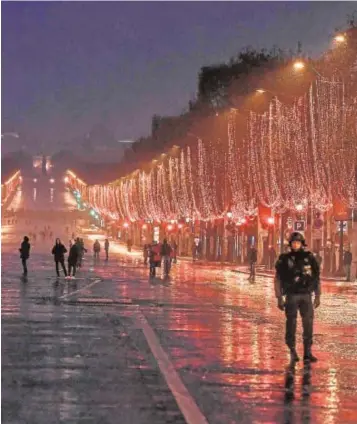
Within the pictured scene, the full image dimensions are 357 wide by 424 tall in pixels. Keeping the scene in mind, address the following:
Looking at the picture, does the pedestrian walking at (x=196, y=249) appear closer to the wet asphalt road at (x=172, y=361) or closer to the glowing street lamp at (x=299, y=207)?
the glowing street lamp at (x=299, y=207)

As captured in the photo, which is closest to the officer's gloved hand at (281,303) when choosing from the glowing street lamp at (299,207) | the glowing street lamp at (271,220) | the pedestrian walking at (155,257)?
the pedestrian walking at (155,257)

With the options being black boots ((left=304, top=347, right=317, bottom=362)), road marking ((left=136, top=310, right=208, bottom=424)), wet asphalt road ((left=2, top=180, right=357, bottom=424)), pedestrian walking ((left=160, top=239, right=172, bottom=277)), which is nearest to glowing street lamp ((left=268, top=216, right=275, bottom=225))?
pedestrian walking ((left=160, top=239, right=172, bottom=277))

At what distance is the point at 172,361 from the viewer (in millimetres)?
16469

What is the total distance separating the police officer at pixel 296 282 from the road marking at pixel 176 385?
182 cm

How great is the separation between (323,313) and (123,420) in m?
19.3

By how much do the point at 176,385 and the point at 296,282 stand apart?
373 centimetres

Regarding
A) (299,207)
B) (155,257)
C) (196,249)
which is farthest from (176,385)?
(196,249)

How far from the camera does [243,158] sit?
78.4m

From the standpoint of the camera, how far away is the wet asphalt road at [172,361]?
11.9m

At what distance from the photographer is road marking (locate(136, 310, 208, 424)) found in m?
11.6

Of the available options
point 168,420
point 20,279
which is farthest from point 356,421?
point 20,279

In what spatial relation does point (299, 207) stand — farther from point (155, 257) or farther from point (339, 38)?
point (339, 38)

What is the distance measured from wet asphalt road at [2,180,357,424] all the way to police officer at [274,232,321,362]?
59 centimetres

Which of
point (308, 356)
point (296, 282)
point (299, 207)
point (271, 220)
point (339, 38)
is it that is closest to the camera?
point (296, 282)
